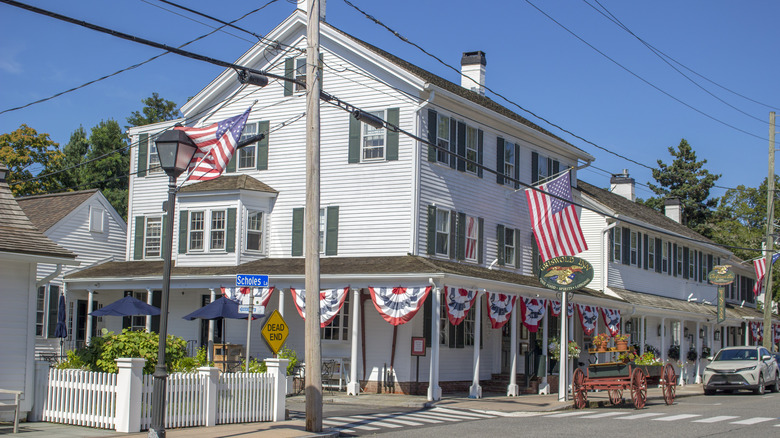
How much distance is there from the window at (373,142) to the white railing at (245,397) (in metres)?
10.9

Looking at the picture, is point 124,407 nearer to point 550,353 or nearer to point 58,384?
point 58,384

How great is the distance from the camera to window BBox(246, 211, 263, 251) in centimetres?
2747

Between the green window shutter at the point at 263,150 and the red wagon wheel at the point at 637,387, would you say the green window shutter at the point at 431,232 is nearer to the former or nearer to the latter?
the green window shutter at the point at 263,150

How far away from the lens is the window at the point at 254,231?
2747cm

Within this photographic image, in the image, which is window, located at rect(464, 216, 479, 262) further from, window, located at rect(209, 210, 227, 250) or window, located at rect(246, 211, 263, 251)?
window, located at rect(209, 210, 227, 250)

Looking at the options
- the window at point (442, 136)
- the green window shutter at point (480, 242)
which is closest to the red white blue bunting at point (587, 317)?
the green window shutter at point (480, 242)

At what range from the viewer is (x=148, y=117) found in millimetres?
61094

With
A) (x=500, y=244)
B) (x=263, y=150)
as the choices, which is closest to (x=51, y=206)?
(x=263, y=150)

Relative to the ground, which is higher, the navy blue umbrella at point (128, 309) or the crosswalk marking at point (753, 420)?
the navy blue umbrella at point (128, 309)

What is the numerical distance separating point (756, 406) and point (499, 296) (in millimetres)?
7540

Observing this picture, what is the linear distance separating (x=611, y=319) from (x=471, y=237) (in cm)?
700

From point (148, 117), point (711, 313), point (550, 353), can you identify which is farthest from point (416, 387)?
point (148, 117)

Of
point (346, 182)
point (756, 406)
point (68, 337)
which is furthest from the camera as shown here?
point (68, 337)

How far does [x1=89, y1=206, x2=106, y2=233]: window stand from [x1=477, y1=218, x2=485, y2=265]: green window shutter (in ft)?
50.7
